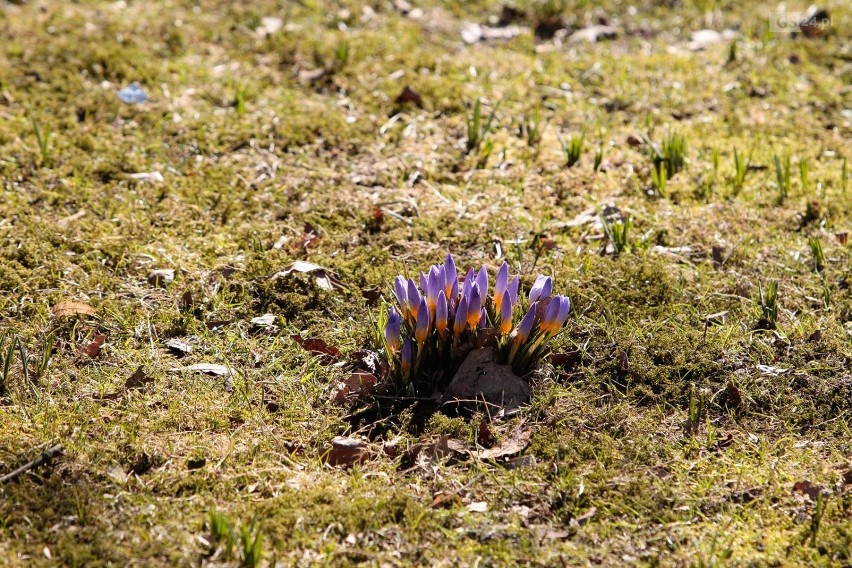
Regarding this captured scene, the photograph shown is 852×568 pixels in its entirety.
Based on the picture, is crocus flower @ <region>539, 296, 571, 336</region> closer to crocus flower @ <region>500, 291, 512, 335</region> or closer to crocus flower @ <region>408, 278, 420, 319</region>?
crocus flower @ <region>500, 291, 512, 335</region>

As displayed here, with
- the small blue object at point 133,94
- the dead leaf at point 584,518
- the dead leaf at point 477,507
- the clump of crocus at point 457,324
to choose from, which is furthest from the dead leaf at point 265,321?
the small blue object at point 133,94

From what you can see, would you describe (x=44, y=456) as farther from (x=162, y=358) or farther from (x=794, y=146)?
(x=794, y=146)

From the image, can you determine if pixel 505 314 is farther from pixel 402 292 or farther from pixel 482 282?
pixel 402 292

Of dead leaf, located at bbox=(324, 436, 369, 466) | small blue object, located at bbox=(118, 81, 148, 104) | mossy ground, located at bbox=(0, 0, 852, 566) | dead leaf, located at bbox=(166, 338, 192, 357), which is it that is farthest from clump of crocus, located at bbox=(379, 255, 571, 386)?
small blue object, located at bbox=(118, 81, 148, 104)

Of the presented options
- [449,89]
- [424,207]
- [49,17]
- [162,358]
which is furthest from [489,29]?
[162,358]

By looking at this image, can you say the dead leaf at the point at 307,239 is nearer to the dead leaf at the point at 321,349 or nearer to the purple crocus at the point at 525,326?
the dead leaf at the point at 321,349

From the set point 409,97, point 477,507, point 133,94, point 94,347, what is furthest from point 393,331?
point 133,94
